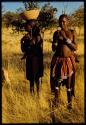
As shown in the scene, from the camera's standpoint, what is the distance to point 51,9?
11.6 metres

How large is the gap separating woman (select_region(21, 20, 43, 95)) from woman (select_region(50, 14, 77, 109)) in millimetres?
482

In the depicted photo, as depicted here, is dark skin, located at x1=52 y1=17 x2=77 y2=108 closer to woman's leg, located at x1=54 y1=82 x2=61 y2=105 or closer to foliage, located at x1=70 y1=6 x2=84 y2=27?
woman's leg, located at x1=54 y1=82 x2=61 y2=105

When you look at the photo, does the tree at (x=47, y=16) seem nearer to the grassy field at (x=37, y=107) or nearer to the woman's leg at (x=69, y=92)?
the grassy field at (x=37, y=107)

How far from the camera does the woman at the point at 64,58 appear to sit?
7348 millimetres

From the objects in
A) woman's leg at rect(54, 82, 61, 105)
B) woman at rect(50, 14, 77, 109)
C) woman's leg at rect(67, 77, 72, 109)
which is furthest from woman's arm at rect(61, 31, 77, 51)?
woman's leg at rect(54, 82, 61, 105)

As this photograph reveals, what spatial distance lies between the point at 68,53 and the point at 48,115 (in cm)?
109

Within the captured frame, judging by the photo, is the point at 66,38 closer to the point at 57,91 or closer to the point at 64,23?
the point at 64,23

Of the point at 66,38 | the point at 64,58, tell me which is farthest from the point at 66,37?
the point at 64,58

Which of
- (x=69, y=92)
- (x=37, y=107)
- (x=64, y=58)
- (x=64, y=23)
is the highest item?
(x=64, y=23)

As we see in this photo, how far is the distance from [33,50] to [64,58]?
661 millimetres

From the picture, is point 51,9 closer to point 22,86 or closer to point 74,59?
point 22,86

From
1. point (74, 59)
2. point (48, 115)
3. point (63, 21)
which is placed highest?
point (63, 21)

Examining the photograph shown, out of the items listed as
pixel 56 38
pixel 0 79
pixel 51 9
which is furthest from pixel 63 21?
pixel 51 9

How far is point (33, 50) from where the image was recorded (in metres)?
7.86
